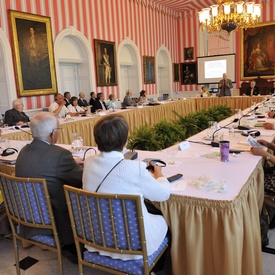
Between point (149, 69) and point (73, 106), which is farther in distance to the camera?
point (149, 69)

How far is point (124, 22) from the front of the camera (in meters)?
10.0

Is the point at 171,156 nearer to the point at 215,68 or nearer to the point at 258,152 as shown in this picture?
the point at 258,152

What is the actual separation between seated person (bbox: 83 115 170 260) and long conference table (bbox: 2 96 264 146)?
3102 millimetres

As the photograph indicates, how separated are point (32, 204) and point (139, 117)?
5.42m

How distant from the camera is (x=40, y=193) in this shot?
1750 millimetres

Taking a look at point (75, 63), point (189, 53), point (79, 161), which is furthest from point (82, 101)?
point (189, 53)

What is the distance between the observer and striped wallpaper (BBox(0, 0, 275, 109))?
736 centimetres

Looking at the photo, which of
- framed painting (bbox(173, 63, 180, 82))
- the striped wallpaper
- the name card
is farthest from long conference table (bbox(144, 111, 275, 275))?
framed painting (bbox(173, 63, 180, 82))

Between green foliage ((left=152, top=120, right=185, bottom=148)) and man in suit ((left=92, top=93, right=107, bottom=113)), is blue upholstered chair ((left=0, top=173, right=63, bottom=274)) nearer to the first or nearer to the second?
green foliage ((left=152, top=120, right=185, bottom=148))

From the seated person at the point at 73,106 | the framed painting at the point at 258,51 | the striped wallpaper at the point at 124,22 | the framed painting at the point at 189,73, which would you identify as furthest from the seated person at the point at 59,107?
the framed painting at the point at 258,51

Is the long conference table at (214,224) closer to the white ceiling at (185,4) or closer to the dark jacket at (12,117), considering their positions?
the dark jacket at (12,117)

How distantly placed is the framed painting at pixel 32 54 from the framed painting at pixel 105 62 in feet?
5.82

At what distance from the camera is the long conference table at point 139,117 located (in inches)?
195

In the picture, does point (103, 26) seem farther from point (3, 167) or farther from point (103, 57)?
point (3, 167)
